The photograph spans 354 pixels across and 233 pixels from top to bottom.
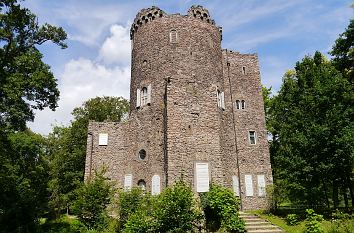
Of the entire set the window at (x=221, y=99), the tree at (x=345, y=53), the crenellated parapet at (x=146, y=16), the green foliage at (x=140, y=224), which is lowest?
the green foliage at (x=140, y=224)

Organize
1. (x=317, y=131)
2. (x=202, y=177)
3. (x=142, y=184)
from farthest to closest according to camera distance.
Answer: (x=142, y=184) → (x=202, y=177) → (x=317, y=131)

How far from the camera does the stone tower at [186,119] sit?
2028 centimetres

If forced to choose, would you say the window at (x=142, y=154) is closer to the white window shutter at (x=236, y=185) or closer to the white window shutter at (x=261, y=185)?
the white window shutter at (x=236, y=185)

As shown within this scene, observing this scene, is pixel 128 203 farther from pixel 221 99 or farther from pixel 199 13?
pixel 199 13

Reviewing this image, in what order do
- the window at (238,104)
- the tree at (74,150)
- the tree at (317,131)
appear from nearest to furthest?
the tree at (317,131) → the window at (238,104) → the tree at (74,150)

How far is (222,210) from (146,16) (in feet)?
53.9

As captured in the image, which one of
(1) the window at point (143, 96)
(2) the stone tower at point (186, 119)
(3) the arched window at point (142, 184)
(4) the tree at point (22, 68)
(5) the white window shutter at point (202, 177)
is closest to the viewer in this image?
(4) the tree at point (22, 68)

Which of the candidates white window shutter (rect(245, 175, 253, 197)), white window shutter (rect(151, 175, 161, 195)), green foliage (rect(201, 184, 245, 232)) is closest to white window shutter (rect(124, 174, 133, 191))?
white window shutter (rect(151, 175, 161, 195))

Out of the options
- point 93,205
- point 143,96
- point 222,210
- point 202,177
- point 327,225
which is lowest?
point 327,225

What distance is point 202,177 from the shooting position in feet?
64.1

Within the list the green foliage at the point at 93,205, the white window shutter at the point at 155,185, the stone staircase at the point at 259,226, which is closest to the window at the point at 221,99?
the white window shutter at the point at 155,185

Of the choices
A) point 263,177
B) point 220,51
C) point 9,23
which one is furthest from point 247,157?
point 9,23

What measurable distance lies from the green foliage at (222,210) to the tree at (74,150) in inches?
596

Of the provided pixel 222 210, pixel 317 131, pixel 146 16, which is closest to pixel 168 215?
pixel 222 210
